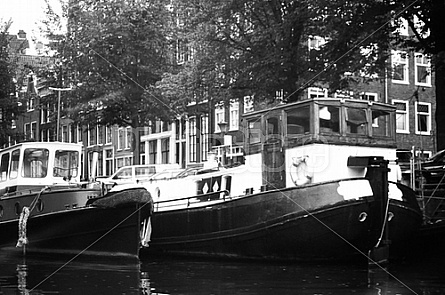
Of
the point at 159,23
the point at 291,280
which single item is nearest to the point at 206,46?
the point at 159,23

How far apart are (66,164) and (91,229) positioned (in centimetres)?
387

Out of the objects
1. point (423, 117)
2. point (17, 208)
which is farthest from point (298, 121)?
point (423, 117)

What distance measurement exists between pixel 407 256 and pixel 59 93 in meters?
20.5

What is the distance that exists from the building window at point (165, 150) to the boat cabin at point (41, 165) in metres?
24.6

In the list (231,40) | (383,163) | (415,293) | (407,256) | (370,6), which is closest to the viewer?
(415,293)

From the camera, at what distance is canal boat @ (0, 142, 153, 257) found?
55.8 ft

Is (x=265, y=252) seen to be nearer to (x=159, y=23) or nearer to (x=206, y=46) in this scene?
(x=206, y=46)

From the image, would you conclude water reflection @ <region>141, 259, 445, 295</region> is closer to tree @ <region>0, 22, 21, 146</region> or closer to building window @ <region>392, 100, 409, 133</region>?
tree @ <region>0, 22, 21, 146</region>

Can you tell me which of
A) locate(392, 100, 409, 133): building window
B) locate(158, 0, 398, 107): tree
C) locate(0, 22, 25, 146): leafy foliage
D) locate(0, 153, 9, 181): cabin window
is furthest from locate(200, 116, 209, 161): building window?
locate(0, 153, 9, 181): cabin window

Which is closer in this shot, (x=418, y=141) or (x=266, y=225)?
(x=266, y=225)

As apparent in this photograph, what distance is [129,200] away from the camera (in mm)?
16781

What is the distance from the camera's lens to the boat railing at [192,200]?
17203mm

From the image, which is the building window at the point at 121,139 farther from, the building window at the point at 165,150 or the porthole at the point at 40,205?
the porthole at the point at 40,205

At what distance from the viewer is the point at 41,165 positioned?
68.7 ft
